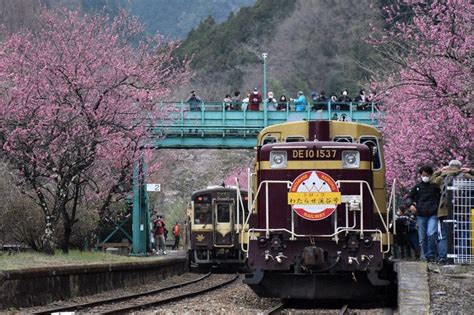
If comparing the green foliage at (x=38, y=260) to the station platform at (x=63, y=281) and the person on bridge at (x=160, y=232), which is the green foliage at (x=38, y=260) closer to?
the station platform at (x=63, y=281)

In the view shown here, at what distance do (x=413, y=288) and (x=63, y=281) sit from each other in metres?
7.13

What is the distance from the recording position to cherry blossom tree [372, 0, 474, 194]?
21.8 meters

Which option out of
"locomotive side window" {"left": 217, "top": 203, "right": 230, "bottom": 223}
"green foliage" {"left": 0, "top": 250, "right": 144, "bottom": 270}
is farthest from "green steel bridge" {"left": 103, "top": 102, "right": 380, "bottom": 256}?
"green foliage" {"left": 0, "top": 250, "right": 144, "bottom": 270}

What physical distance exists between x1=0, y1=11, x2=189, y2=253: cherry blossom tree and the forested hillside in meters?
49.1

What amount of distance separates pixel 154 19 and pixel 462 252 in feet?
607

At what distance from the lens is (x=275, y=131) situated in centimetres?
1767

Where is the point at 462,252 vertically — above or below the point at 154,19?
below

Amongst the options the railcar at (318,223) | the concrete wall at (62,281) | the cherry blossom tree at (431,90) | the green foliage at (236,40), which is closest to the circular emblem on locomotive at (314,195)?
the railcar at (318,223)

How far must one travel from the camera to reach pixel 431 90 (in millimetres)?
23828

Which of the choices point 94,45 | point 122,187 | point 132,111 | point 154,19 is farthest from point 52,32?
point 154,19

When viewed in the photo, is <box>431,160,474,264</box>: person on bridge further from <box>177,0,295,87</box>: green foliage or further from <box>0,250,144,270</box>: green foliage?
<box>177,0,295,87</box>: green foliage

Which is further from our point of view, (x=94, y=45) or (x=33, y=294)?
(x=94, y=45)

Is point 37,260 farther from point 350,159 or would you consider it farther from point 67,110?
point 350,159

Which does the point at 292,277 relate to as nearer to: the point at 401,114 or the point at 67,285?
the point at 67,285
